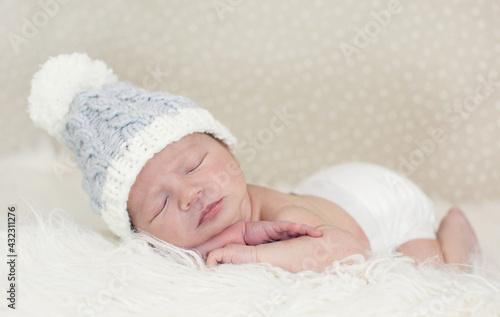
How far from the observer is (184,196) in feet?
4.00

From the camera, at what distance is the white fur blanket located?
941 mm

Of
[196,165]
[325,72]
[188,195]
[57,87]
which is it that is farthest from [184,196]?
[325,72]

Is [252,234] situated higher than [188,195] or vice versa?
[188,195]

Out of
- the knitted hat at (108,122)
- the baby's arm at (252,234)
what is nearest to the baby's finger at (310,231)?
the baby's arm at (252,234)

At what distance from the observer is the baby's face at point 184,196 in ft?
4.14

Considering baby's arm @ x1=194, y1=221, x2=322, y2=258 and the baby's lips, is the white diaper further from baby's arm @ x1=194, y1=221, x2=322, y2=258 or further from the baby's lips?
the baby's lips

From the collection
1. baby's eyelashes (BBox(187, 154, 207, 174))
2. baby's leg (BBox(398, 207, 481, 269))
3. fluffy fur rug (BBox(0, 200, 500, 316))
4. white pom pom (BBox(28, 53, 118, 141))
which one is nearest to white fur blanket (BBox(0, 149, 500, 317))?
fluffy fur rug (BBox(0, 200, 500, 316))

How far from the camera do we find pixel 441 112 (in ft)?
7.48

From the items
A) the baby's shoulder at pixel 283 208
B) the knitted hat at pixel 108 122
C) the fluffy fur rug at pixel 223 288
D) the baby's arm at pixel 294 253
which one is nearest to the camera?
the fluffy fur rug at pixel 223 288

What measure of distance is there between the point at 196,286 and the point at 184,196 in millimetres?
266

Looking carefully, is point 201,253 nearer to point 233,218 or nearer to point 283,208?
point 233,218

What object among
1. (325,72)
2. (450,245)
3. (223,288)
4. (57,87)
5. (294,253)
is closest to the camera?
(223,288)

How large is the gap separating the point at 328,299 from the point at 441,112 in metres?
1.56

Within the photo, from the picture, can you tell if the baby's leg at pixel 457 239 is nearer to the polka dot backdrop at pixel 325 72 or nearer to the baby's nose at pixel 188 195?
the polka dot backdrop at pixel 325 72
